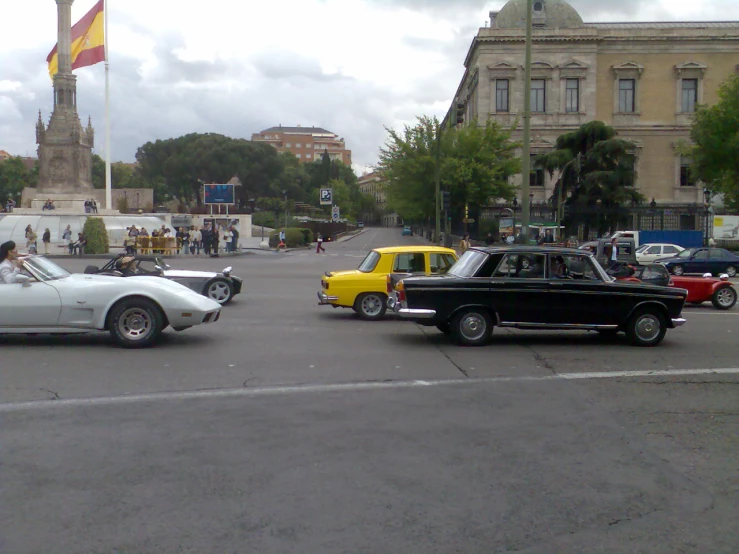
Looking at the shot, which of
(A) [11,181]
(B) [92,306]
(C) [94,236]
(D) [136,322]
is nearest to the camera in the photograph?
(B) [92,306]

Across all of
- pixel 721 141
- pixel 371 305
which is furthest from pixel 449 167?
pixel 371 305

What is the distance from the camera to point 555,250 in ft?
37.9

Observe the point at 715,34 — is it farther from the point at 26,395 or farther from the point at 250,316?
the point at 26,395

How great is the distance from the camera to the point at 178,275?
15.7m

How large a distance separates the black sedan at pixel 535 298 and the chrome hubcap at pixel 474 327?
0.05 feet

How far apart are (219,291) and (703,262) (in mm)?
20630

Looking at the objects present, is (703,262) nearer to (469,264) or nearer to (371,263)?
(371,263)

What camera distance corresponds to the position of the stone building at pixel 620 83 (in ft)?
215

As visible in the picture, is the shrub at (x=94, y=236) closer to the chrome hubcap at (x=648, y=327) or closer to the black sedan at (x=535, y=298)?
the black sedan at (x=535, y=298)

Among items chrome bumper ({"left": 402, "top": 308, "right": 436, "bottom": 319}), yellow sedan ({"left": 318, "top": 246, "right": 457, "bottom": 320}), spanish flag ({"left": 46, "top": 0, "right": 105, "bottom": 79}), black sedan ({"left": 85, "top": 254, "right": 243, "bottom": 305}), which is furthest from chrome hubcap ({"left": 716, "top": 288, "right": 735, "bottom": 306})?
spanish flag ({"left": 46, "top": 0, "right": 105, "bottom": 79})

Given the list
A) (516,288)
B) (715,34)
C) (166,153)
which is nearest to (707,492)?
(516,288)

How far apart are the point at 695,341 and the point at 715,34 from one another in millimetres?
61603

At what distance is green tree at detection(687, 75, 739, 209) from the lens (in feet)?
A: 140

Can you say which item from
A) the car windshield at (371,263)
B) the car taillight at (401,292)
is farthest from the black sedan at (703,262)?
the car taillight at (401,292)
